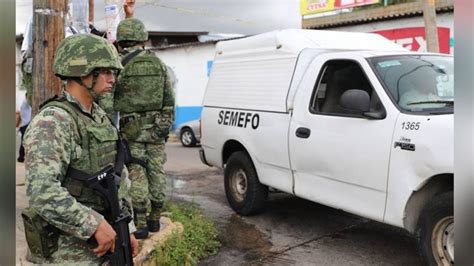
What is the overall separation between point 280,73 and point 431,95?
1.63 metres

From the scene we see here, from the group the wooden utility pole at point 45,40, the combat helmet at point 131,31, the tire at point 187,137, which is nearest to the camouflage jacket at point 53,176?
the wooden utility pole at point 45,40

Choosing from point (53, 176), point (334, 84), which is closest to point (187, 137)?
point (334, 84)

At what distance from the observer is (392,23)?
13219 millimetres

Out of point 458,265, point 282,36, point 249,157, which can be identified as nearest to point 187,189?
point 249,157

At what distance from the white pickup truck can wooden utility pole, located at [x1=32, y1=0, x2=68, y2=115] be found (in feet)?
7.39

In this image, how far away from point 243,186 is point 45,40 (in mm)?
3097

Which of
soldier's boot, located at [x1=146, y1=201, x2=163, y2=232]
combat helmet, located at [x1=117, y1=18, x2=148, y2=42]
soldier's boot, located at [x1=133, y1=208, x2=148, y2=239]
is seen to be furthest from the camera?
soldier's boot, located at [x1=146, y1=201, x2=163, y2=232]

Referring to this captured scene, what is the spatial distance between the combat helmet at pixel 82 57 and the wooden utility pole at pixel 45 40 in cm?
114

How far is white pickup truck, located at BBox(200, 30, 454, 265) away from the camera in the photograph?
3.54m

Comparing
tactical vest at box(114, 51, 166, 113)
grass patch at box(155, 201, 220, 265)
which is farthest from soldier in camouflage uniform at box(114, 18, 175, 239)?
grass patch at box(155, 201, 220, 265)

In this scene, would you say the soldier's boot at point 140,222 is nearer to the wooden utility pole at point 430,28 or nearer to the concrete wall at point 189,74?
the wooden utility pole at point 430,28

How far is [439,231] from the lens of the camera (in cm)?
346

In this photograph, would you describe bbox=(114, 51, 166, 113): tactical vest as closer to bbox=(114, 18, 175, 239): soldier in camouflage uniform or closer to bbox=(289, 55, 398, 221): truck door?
bbox=(114, 18, 175, 239): soldier in camouflage uniform

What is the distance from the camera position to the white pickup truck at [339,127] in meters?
3.54
